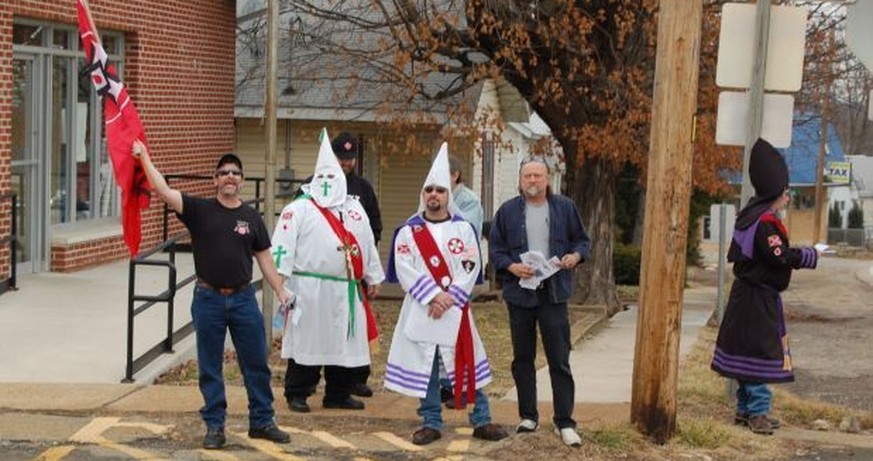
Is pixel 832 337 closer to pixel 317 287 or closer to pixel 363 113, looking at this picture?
pixel 363 113

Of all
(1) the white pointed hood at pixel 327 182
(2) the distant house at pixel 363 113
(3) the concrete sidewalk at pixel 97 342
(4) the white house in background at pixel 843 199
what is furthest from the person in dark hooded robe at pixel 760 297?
(4) the white house in background at pixel 843 199

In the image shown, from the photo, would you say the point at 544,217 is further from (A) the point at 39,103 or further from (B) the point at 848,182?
(B) the point at 848,182

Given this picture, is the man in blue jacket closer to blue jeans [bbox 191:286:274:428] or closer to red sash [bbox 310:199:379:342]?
red sash [bbox 310:199:379:342]

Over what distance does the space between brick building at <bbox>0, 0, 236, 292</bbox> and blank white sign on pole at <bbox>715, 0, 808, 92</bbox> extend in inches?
291

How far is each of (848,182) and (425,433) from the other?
64258 millimetres

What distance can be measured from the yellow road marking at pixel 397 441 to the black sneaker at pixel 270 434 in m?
0.62

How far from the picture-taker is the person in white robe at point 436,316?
904 centimetres

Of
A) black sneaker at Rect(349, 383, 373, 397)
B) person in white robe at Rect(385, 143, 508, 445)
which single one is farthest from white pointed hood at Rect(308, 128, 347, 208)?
black sneaker at Rect(349, 383, 373, 397)

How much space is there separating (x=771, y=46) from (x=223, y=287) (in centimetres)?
464

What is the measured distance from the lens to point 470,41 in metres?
19.4

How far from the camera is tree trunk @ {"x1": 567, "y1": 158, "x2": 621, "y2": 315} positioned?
71.0 feet

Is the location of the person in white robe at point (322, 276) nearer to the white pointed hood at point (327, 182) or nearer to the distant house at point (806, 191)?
the white pointed hood at point (327, 182)

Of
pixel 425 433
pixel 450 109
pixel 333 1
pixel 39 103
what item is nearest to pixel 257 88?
pixel 333 1

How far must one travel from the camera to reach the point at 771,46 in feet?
35.4
